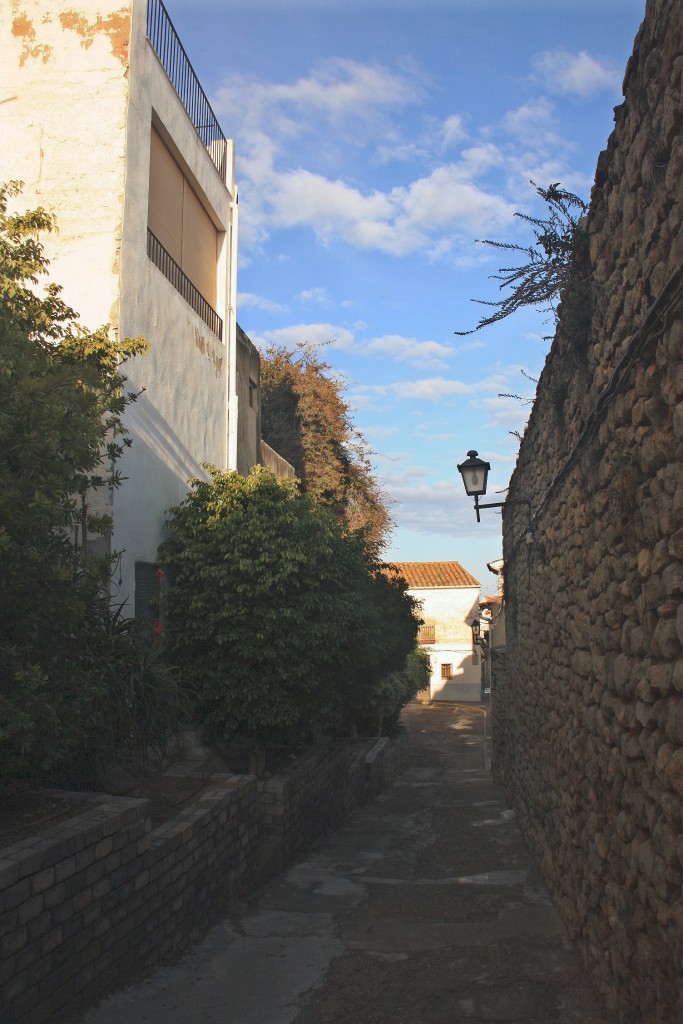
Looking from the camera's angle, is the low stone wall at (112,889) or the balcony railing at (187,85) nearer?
the low stone wall at (112,889)

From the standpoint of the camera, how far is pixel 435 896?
296 inches

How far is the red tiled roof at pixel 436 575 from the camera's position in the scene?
150ft

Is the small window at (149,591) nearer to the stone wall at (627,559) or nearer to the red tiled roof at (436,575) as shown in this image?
the stone wall at (627,559)

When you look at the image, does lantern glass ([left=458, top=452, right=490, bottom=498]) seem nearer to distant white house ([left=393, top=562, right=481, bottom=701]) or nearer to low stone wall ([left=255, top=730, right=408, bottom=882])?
low stone wall ([left=255, top=730, right=408, bottom=882])

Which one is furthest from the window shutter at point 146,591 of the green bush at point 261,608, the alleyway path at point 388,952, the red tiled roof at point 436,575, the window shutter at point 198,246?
the red tiled roof at point 436,575

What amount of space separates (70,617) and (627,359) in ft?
11.9

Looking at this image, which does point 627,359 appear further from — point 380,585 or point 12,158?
point 380,585

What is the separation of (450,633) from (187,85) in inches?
1449

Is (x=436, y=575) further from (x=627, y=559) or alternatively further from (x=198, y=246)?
(x=627, y=559)

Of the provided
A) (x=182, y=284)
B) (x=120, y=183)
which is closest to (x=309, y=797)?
(x=182, y=284)

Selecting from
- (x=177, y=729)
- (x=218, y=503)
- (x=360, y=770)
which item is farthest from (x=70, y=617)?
(x=360, y=770)

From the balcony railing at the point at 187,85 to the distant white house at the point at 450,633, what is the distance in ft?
110

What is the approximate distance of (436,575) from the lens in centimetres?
4669

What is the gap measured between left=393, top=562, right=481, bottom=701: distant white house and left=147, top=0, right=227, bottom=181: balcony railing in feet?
110
